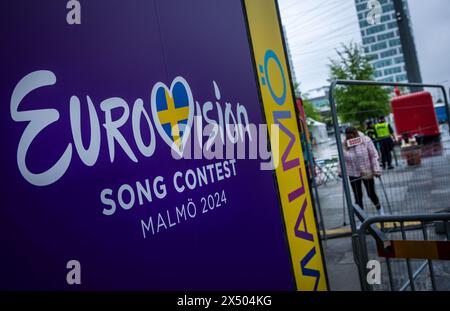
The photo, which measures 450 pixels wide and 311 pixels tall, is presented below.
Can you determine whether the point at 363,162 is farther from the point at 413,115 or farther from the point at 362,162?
the point at 413,115

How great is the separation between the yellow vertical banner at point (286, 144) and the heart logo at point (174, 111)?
0.95 metres

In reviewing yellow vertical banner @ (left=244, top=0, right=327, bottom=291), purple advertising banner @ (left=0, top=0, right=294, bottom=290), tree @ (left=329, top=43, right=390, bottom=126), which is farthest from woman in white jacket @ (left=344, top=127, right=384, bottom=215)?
tree @ (left=329, top=43, right=390, bottom=126)

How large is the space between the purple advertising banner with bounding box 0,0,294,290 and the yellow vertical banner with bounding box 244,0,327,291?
397mm

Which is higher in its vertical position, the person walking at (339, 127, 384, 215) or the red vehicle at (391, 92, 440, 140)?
the red vehicle at (391, 92, 440, 140)

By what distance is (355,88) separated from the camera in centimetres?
2684

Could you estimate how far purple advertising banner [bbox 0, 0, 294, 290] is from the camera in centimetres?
149

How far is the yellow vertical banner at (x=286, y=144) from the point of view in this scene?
318 cm

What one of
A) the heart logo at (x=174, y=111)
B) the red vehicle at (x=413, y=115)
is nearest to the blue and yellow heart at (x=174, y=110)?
the heart logo at (x=174, y=111)

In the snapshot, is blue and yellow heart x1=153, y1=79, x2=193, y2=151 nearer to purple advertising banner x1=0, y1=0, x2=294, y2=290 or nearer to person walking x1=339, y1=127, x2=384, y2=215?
purple advertising banner x1=0, y1=0, x2=294, y2=290

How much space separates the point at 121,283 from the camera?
179cm

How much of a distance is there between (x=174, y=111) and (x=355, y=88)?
26.5 meters
